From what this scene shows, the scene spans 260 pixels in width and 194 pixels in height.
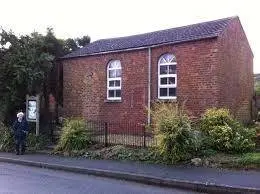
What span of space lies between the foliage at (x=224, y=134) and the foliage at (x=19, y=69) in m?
8.51

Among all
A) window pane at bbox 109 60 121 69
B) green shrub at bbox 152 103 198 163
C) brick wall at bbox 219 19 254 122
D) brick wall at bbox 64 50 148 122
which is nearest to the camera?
green shrub at bbox 152 103 198 163

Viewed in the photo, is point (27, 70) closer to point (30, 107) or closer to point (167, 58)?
point (30, 107)

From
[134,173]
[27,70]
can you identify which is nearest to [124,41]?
[27,70]

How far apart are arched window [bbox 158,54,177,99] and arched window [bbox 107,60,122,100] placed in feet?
8.19

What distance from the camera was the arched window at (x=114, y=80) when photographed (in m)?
23.6

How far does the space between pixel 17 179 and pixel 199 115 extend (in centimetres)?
952

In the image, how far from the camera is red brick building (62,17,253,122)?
794 inches

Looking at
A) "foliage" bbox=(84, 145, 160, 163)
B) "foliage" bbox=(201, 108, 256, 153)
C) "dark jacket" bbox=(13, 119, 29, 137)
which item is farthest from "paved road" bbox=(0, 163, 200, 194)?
"foliage" bbox=(201, 108, 256, 153)

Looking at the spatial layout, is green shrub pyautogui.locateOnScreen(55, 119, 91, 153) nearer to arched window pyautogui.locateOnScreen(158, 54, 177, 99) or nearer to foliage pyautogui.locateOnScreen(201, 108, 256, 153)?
arched window pyautogui.locateOnScreen(158, 54, 177, 99)

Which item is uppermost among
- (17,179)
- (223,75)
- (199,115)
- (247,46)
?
(247,46)

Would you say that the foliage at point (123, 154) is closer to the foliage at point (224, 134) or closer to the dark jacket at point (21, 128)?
the foliage at point (224, 134)

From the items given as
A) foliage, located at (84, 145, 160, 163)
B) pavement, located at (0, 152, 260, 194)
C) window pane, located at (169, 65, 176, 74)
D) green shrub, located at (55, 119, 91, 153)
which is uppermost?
window pane, located at (169, 65, 176, 74)

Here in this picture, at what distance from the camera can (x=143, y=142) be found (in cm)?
1786

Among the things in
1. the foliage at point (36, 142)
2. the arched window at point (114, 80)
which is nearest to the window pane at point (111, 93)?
the arched window at point (114, 80)
